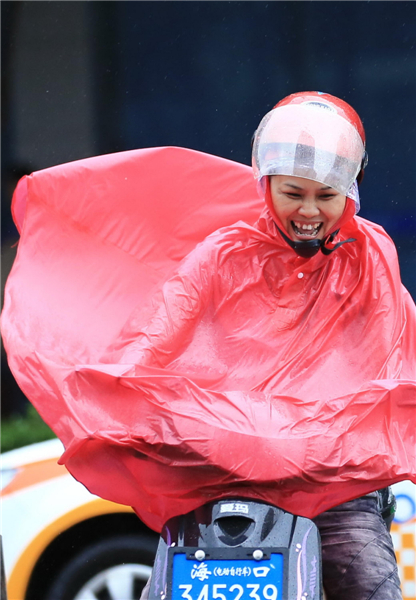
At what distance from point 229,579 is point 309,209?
1.11 metres

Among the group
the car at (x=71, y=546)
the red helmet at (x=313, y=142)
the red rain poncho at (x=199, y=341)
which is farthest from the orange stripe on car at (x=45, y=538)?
the red helmet at (x=313, y=142)

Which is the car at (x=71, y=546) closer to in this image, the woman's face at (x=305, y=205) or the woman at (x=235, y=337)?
the woman at (x=235, y=337)

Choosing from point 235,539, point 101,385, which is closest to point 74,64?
point 101,385

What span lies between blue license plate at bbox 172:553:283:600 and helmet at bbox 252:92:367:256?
0.99 metres

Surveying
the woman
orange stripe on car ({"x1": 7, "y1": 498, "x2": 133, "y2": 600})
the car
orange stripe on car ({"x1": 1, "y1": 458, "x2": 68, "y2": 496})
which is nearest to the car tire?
the car

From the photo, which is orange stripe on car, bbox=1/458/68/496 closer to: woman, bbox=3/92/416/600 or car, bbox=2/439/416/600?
car, bbox=2/439/416/600

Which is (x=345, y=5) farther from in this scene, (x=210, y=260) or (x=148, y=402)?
(x=148, y=402)

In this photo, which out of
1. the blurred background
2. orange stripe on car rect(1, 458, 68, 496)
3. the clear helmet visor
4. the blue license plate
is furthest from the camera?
the blurred background

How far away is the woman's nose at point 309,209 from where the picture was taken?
2723mm

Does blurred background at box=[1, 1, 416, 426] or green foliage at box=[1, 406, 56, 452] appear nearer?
green foliage at box=[1, 406, 56, 452]

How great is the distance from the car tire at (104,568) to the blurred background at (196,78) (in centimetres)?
190

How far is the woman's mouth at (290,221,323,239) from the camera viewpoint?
9.10 feet

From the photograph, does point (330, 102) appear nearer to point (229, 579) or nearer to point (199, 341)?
point (199, 341)

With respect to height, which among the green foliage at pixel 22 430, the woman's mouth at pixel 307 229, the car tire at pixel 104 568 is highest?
the woman's mouth at pixel 307 229
